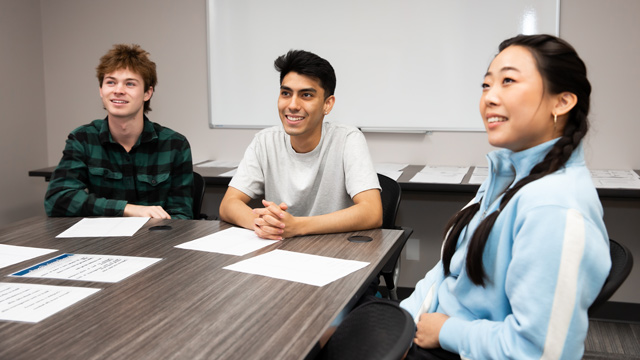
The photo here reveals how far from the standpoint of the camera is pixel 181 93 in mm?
3707

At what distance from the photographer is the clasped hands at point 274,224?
5.37 feet

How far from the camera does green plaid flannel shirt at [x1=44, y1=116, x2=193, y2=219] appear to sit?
222cm

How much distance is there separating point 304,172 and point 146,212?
62 centimetres

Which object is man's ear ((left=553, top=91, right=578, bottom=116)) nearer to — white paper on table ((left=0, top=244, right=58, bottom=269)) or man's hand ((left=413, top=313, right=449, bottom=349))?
man's hand ((left=413, top=313, right=449, bottom=349))

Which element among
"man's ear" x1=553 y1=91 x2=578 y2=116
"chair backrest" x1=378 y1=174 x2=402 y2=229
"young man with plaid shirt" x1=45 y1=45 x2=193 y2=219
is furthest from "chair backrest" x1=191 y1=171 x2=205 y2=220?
"man's ear" x1=553 y1=91 x2=578 y2=116

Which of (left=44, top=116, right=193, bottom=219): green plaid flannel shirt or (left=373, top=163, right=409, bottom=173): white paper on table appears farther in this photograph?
(left=373, top=163, right=409, bottom=173): white paper on table

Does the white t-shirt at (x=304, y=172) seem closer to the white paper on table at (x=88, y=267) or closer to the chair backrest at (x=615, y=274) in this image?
the white paper on table at (x=88, y=267)

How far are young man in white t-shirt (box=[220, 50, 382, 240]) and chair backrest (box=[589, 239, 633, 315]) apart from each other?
0.89 meters

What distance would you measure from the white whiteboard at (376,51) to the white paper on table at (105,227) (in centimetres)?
176

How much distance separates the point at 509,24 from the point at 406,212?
1.24 metres

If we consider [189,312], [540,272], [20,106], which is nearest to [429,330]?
[540,272]

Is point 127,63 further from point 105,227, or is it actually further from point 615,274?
point 615,274

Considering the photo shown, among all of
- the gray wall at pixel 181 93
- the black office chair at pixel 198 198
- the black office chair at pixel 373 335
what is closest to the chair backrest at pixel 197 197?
the black office chair at pixel 198 198

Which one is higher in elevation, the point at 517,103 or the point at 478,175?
the point at 517,103
